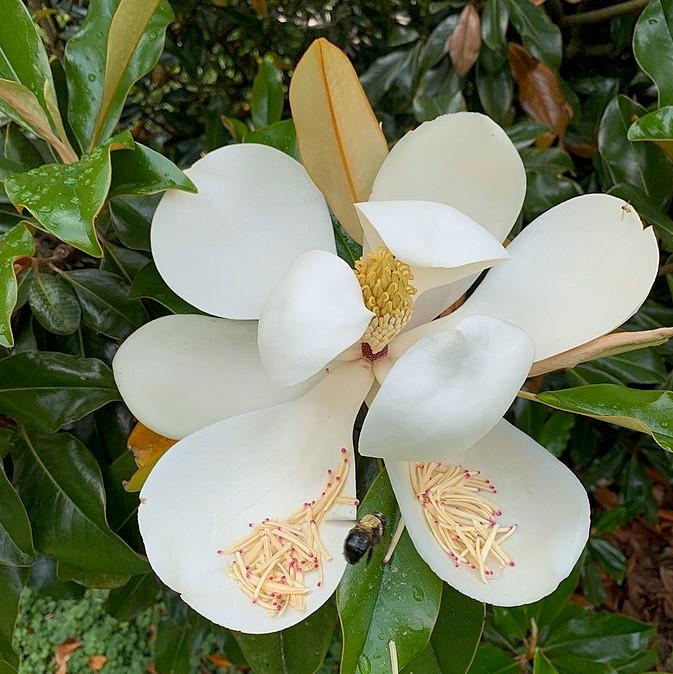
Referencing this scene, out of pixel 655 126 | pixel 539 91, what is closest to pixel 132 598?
pixel 655 126

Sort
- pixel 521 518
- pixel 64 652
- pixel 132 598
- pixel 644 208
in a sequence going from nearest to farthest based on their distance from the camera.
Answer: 1. pixel 521 518
2. pixel 644 208
3. pixel 132 598
4. pixel 64 652

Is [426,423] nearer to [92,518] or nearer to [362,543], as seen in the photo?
[362,543]

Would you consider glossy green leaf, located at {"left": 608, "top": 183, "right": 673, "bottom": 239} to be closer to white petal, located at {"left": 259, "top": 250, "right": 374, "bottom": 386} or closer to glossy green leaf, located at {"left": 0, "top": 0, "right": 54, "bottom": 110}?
white petal, located at {"left": 259, "top": 250, "right": 374, "bottom": 386}

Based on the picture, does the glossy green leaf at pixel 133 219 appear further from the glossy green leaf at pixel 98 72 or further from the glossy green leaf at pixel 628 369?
the glossy green leaf at pixel 628 369

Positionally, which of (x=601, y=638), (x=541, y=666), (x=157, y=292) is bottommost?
(x=601, y=638)

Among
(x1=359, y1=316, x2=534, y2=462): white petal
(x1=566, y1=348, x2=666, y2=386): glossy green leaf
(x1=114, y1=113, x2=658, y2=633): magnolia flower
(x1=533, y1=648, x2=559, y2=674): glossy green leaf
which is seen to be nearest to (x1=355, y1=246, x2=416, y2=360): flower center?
(x1=114, y1=113, x2=658, y2=633): magnolia flower

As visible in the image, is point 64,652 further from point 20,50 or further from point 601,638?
point 20,50

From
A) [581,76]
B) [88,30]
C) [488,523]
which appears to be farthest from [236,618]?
[581,76]
